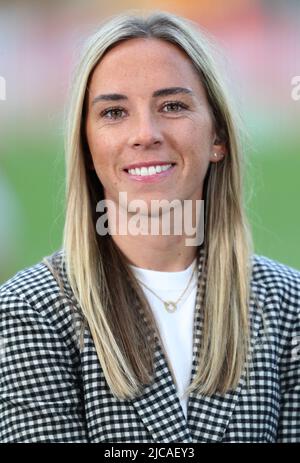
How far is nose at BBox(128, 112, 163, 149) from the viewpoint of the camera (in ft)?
4.33

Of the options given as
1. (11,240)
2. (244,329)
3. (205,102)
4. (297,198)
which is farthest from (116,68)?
(297,198)

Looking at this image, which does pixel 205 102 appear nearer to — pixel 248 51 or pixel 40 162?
pixel 248 51

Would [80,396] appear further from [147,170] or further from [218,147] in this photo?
[218,147]

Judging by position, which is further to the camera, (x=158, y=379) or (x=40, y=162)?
(x=40, y=162)

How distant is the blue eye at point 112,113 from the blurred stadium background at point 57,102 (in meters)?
0.38

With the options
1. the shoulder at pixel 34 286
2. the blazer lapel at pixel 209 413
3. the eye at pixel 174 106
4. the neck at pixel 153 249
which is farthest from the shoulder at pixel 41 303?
the eye at pixel 174 106

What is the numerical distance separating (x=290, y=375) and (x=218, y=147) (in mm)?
458

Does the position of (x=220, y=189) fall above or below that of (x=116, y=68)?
below

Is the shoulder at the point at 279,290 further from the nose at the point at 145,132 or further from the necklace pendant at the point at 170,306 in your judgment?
the nose at the point at 145,132

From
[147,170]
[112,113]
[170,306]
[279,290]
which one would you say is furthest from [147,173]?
[279,290]

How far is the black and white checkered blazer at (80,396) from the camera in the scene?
1.26 m

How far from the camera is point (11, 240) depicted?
2215mm
